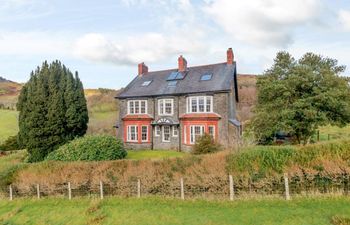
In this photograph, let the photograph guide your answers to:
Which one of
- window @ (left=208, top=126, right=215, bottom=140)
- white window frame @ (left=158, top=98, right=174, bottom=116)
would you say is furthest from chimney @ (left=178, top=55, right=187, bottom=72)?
window @ (left=208, top=126, right=215, bottom=140)

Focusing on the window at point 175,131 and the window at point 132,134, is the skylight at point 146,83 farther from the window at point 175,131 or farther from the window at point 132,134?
the window at point 175,131

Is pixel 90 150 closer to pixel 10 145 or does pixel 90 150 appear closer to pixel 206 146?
pixel 206 146

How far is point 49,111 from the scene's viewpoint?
28.0m

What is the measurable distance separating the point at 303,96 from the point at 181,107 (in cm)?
1258

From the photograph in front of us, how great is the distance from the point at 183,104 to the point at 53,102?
13.4 m

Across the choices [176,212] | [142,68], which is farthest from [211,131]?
[176,212]

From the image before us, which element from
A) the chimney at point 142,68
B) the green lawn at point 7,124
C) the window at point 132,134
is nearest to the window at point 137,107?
the window at point 132,134

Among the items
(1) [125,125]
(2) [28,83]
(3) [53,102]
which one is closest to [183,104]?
(1) [125,125]

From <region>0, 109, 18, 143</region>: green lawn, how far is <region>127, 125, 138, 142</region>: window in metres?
23.0

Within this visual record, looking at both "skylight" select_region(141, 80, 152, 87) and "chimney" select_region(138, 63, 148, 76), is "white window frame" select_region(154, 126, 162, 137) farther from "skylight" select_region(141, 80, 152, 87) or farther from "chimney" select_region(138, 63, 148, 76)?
"chimney" select_region(138, 63, 148, 76)

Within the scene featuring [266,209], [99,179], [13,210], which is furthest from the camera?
[99,179]

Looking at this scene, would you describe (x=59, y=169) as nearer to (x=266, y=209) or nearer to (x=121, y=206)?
(x=121, y=206)

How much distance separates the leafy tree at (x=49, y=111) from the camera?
2792 cm

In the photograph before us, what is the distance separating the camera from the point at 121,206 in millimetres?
15445
